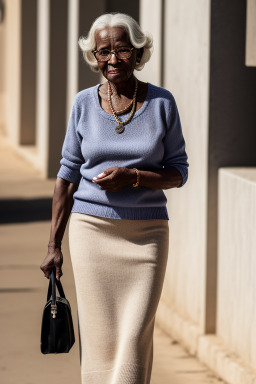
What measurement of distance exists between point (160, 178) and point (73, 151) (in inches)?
15.1

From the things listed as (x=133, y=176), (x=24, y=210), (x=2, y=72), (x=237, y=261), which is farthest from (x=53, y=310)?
(x=2, y=72)

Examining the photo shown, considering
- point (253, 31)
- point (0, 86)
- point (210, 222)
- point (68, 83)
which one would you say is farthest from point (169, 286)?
point (0, 86)

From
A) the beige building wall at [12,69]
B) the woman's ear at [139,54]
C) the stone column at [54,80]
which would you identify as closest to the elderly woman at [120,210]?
the woman's ear at [139,54]

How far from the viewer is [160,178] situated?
4176 mm

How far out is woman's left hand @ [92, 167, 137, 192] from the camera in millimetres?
4074

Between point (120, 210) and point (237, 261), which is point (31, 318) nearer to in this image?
point (237, 261)

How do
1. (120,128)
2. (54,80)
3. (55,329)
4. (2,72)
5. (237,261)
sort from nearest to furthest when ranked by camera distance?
(120,128)
(55,329)
(237,261)
(54,80)
(2,72)

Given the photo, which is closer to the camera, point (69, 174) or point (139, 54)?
point (139, 54)

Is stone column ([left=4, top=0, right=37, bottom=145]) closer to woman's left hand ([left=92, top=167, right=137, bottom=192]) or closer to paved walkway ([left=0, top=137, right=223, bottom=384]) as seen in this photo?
paved walkway ([left=0, top=137, right=223, bottom=384])

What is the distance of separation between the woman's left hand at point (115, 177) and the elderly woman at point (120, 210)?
2.1 inches

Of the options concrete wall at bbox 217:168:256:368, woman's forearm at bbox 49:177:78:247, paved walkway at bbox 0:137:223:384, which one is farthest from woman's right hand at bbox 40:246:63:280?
paved walkway at bbox 0:137:223:384

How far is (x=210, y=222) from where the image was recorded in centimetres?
625

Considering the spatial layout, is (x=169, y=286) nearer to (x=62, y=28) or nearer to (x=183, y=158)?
(x=183, y=158)

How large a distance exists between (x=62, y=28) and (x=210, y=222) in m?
9.92
